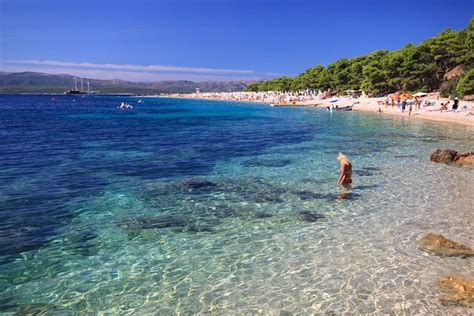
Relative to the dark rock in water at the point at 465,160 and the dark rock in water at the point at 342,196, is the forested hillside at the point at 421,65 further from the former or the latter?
the dark rock in water at the point at 342,196

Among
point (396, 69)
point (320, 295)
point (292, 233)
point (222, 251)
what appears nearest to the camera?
point (320, 295)

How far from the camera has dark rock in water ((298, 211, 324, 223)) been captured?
1074 centimetres

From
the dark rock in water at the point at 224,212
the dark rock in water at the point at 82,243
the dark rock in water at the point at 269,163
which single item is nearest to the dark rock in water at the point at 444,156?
the dark rock in water at the point at 269,163

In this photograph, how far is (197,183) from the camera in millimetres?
14820

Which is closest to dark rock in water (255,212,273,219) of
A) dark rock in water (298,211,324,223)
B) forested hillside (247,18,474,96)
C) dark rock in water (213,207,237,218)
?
dark rock in water (213,207,237,218)

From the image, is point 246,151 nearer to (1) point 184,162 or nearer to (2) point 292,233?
(1) point 184,162

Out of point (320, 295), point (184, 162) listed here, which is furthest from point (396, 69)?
point (320, 295)

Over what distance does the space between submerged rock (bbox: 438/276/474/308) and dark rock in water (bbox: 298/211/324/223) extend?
391 centimetres

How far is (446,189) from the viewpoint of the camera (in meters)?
13.7

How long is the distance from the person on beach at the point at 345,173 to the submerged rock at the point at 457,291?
708 centimetres

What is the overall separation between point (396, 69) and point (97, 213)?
69.8 metres

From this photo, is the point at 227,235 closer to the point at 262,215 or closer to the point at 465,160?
the point at 262,215

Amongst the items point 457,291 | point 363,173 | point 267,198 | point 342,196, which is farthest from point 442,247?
point 363,173

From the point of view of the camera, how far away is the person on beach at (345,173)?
14.0 meters
